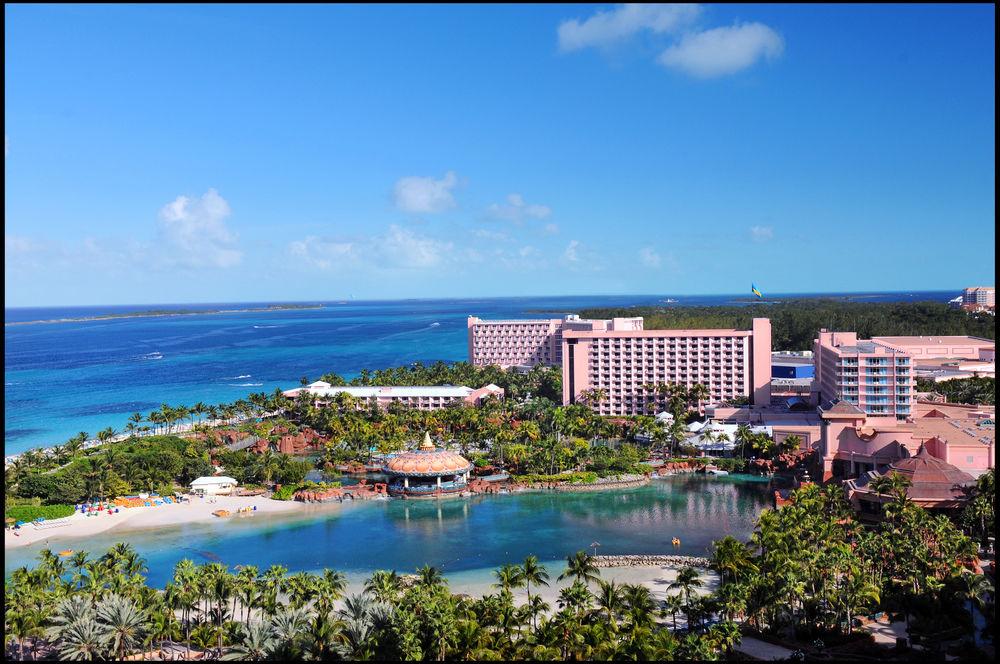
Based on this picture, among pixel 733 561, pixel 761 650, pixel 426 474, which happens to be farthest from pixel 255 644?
pixel 426 474

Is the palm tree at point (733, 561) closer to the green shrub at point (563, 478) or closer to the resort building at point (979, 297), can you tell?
the green shrub at point (563, 478)

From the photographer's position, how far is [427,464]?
49469 millimetres

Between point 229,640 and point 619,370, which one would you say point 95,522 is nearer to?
point 229,640

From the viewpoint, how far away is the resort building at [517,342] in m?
103

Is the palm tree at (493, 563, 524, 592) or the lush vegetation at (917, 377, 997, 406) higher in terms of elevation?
the lush vegetation at (917, 377, 997, 406)

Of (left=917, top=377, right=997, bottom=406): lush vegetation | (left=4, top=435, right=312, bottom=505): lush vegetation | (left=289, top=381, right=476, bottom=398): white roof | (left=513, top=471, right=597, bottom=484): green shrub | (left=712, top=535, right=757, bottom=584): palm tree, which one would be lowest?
(left=513, top=471, right=597, bottom=484): green shrub

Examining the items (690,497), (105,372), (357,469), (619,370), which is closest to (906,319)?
(619,370)

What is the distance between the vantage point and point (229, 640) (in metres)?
25.5

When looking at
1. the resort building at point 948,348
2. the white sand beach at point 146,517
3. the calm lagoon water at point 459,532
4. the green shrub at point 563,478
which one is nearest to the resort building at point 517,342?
the resort building at point 948,348

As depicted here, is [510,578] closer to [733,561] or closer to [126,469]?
[733,561]

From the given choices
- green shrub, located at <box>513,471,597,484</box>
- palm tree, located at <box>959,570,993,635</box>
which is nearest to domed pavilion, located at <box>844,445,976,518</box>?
palm tree, located at <box>959,570,993,635</box>

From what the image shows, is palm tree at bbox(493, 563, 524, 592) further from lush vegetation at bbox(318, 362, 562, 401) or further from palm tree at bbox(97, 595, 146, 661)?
lush vegetation at bbox(318, 362, 562, 401)

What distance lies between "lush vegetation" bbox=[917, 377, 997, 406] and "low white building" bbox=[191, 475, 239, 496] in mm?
61698

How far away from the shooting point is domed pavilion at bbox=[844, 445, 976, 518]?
120ft
